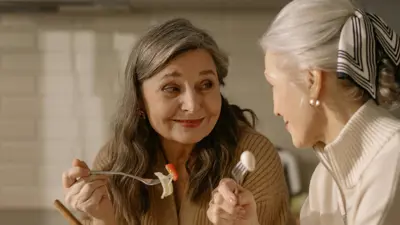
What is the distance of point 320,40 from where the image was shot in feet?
2.68

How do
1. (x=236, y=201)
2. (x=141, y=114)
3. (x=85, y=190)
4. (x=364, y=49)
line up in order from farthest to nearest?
(x=141, y=114) → (x=85, y=190) → (x=236, y=201) → (x=364, y=49)

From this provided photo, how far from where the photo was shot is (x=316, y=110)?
86 cm

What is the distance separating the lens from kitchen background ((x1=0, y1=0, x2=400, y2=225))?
5.09 feet

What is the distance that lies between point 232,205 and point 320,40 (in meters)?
0.27

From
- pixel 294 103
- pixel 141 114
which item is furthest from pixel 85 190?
pixel 294 103

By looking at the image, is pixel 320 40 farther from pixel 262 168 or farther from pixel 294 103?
pixel 262 168

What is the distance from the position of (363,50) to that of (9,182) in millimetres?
1127

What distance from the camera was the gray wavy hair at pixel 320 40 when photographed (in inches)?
32.3

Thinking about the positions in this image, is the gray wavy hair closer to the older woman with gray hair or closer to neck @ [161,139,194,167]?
the older woman with gray hair

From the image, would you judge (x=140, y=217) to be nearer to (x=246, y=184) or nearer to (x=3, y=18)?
(x=246, y=184)

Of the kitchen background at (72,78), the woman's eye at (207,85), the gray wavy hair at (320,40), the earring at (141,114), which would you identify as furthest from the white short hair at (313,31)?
the kitchen background at (72,78)

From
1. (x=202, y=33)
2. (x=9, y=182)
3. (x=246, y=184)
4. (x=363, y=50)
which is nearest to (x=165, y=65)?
(x=202, y=33)

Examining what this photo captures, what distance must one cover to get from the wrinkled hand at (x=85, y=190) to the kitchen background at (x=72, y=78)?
0.50 metres

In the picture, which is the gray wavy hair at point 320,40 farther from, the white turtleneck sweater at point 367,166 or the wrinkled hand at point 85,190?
the wrinkled hand at point 85,190
